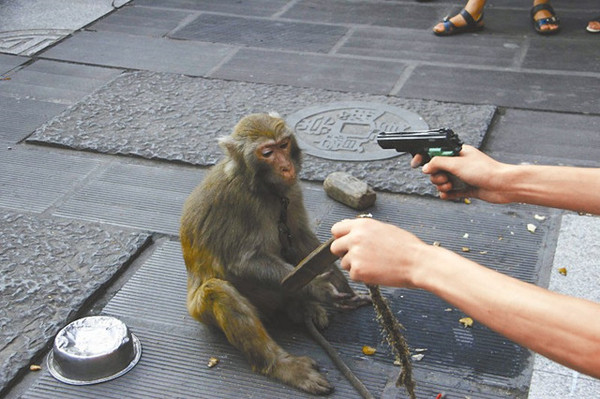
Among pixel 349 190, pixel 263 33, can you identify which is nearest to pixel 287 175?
pixel 349 190

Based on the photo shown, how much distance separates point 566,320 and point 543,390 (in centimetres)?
172

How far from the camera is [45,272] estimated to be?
15.1ft

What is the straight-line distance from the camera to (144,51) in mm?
7828

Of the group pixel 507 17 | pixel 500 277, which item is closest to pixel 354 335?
pixel 500 277

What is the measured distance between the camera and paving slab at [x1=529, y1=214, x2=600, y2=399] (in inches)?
141

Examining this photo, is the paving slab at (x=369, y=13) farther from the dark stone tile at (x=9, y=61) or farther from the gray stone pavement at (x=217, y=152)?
the dark stone tile at (x=9, y=61)

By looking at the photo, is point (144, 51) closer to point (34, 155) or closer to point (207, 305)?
point (34, 155)

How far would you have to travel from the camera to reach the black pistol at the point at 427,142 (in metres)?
3.12

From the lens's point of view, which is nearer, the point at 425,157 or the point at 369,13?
the point at 425,157

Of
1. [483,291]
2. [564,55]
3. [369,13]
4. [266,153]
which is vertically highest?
[483,291]

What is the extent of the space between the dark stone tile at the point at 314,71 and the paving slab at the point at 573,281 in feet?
8.09

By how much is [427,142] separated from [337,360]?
1.27 meters

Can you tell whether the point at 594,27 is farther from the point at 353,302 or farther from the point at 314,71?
the point at 353,302

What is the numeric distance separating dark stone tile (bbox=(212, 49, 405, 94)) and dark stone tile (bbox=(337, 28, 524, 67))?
30 centimetres
